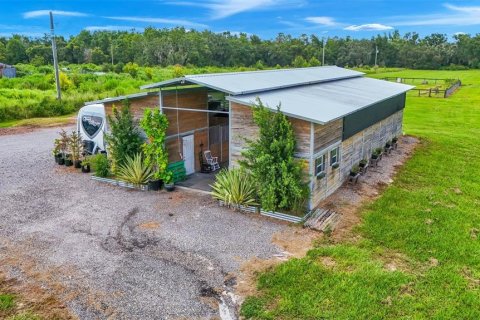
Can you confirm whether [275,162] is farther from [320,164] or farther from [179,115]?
[179,115]

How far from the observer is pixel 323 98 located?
559 inches

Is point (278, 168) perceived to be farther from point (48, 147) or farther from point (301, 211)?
point (48, 147)

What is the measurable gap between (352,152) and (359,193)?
183 centimetres

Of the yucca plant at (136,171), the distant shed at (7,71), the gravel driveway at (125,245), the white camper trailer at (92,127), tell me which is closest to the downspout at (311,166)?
the gravel driveway at (125,245)

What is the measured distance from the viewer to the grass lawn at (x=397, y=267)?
6.96 m

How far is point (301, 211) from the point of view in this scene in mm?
11133

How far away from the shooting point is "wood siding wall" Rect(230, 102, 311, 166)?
11.0 m

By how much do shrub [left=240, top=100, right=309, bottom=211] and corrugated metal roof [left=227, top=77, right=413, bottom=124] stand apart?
0.52m

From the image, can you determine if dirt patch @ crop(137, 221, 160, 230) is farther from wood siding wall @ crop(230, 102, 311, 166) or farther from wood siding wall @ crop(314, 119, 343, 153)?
wood siding wall @ crop(314, 119, 343, 153)

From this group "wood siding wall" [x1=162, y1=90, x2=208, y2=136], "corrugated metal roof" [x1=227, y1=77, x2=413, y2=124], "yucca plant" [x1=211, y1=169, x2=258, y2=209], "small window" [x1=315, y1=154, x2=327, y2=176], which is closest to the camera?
"corrugated metal roof" [x1=227, y1=77, x2=413, y2=124]

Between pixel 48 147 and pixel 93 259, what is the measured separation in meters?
12.8

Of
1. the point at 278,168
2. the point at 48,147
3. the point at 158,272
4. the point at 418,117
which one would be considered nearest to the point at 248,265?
the point at 158,272

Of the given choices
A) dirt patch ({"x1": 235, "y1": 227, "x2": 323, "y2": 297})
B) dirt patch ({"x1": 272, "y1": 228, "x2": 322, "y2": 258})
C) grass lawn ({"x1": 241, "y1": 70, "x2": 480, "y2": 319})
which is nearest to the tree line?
grass lawn ({"x1": 241, "y1": 70, "x2": 480, "y2": 319})

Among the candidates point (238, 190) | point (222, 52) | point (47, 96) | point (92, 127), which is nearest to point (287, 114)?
point (238, 190)
